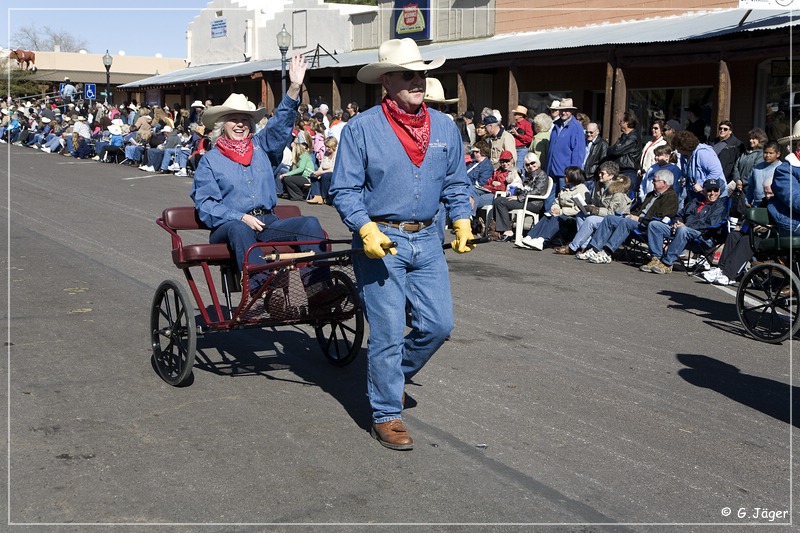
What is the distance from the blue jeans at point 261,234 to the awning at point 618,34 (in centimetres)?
1236

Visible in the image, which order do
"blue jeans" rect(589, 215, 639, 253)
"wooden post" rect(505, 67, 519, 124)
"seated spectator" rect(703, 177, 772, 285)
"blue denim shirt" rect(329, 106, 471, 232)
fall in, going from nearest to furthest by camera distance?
"blue denim shirt" rect(329, 106, 471, 232) < "seated spectator" rect(703, 177, 772, 285) < "blue jeans" rect(589, 215, 639, 253) < "wooden post" rect(505, 67, 519, 124)

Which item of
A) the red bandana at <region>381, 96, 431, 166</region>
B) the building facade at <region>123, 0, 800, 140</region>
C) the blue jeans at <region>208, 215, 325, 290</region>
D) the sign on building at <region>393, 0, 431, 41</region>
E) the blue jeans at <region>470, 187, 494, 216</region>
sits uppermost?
the sign on building at <region>393, 0, 431, 41</region>

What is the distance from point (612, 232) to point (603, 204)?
2.09 ft

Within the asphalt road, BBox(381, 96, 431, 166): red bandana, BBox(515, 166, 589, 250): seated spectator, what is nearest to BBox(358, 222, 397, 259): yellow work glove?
BBox(381, 96, 431, 166): red bandana

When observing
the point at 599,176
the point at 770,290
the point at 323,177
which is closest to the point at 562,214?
the point at 599,176

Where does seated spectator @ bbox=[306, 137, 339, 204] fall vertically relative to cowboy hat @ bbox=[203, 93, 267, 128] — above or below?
below

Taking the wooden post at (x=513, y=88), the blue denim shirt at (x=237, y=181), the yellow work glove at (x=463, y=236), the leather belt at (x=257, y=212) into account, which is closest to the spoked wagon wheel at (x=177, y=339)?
the blue denim shirt at (x=237, y=181)

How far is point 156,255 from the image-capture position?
12367mm

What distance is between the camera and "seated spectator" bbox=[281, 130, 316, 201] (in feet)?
68.8

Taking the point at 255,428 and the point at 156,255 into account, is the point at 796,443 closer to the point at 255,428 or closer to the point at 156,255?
the point at 255,428

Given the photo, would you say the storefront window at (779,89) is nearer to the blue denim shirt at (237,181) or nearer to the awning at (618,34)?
the awning at (618,34)

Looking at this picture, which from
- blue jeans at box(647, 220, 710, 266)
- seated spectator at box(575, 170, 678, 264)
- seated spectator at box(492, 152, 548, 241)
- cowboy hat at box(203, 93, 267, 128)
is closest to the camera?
cowboy hat at box(203, 93, 267, 128)

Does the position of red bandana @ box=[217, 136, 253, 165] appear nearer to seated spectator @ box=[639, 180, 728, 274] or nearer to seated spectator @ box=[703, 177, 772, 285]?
seated spectator @ box=[703, 177, 772, 285]

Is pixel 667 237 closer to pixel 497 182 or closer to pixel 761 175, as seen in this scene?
pixel 761 175
